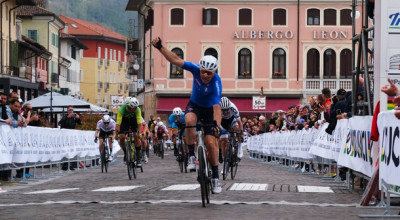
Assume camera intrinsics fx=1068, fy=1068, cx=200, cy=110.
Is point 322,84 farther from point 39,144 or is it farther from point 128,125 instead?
point 128,125

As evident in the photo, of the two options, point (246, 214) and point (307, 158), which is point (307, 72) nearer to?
point (307, 158)

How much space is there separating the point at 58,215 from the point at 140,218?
3.21 feet

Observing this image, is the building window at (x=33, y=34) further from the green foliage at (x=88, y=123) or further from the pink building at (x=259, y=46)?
the green foliage at (x=88, y=123)

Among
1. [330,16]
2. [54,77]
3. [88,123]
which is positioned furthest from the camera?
[54,77]

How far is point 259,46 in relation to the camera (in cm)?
8075

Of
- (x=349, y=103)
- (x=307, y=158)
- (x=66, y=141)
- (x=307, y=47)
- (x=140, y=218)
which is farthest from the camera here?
(x=307, y=47)

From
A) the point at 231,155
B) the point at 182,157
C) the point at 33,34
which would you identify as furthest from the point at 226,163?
the point at 33,34

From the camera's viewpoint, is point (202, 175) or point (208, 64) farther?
point (208, 64)

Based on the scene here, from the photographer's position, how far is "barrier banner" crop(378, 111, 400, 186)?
38.6ft

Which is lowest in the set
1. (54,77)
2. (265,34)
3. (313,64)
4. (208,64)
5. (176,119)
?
(176,119)

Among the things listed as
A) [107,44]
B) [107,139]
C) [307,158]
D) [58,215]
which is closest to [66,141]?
[107,139]

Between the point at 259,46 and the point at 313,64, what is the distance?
4289 mm

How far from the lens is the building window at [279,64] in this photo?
3179 inches

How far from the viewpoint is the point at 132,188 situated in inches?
669
